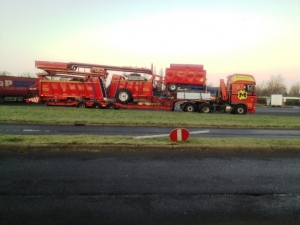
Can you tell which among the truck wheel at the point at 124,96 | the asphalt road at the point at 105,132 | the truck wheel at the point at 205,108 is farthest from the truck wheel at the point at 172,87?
the asphalt road at the point at 105,132

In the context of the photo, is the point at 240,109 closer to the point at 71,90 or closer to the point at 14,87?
the point at 71,90

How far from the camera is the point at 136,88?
25359mm

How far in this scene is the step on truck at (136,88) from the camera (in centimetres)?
2488

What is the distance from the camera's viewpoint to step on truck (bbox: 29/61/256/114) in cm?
2488

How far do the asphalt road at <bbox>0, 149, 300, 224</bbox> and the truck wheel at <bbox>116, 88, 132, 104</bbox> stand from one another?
17.5 meters

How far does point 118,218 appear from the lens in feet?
12.4

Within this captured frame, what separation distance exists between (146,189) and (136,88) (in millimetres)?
20743

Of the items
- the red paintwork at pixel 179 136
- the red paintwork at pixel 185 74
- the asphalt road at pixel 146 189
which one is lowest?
the asphalt road at pixel 146 189

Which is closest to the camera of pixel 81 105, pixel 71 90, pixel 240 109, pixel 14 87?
pixel 71 90

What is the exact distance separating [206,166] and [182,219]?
9.87 ft

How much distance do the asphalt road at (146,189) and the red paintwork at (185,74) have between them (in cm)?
1801

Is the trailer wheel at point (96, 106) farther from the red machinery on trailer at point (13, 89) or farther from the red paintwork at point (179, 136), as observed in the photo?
the red paintwork at point (179, 136)

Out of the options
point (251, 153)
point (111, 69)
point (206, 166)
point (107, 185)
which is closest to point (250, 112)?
point (111, 69)

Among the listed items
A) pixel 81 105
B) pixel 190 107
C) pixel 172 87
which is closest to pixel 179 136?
pixel 172 87
